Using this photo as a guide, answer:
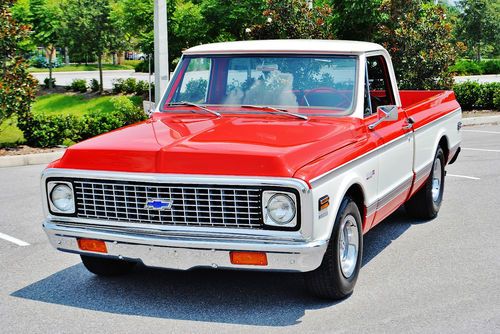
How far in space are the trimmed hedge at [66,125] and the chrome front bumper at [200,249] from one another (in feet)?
33.9

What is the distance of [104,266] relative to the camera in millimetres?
6621

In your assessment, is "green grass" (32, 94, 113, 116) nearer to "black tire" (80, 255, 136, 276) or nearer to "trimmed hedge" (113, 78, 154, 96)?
"trimmed hedge" (113, 78, 154, 96)

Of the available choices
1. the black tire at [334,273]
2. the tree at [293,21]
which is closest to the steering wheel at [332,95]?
the black tire at [334,273]

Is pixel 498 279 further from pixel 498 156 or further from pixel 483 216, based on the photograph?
pixel 498 156

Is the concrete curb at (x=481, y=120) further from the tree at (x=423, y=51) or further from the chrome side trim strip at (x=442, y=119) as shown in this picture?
the chrome side trim strip at (x=442, y=119)

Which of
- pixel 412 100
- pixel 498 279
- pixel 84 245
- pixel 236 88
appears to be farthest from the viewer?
pixel 412 100

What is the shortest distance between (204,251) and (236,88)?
2.04 meters

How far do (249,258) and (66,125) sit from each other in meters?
11.3

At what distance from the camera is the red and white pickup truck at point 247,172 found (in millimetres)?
5332

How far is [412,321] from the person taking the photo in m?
5.51

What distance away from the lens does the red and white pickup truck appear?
5332mm

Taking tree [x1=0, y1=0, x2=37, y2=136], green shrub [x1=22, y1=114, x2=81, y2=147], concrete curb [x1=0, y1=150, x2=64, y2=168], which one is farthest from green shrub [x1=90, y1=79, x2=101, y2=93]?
concrete curb [x1=0, y1=150, x2=64, y2=168]

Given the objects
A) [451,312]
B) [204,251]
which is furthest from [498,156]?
[204,251]

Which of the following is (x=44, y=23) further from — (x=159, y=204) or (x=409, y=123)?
(x=159, y=204)
